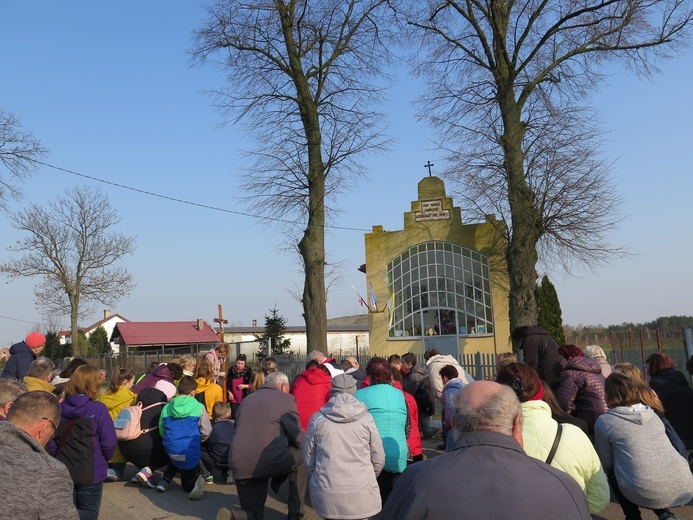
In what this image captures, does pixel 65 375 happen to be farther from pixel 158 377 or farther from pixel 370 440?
pixel 370 440

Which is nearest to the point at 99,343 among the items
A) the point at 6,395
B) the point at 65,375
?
the point at 65,375

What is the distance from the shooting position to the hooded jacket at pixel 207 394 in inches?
384

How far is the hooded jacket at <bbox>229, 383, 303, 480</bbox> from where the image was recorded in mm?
6523

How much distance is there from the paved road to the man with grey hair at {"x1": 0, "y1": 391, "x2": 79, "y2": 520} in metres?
4.21

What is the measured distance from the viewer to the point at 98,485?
6.15 m

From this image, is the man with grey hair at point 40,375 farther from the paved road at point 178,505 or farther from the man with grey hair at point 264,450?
the man with grey hair at point 264,450

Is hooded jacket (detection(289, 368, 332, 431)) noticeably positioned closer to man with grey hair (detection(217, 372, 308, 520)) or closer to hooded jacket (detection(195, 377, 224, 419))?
man with grey hair (detection(217, 372, 308, 520))

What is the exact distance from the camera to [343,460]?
533 cm

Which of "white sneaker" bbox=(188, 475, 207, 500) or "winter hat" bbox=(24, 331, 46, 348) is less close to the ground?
"winter hat" bbox=(24, 331, 46, 348)

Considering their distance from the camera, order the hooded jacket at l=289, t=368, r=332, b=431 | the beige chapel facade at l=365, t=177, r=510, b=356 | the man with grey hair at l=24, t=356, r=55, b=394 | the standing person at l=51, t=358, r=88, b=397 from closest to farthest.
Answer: the man with grey hair at l=24, t=356, r=55, b=394 < the hooded jacket at l=289, t=368, r=332, b=431 < the standing person at l=51, t=358, r=88, b=397 < the beige chapel facade at l=365, t=177, r=510, b=356

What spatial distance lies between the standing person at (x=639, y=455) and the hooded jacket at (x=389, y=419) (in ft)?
5.84

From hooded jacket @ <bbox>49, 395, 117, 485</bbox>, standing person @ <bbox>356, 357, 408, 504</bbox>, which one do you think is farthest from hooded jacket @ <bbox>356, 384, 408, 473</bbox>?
hooded jacket @ <bbox>49, 395, 117, 485</bbox>

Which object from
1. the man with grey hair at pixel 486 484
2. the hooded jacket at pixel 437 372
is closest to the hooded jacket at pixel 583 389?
the hooded jacket at pixel 437 372

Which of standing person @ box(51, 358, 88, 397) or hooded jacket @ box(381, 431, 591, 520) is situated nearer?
hooded jacket @ box(381, 431, 591, 520)
